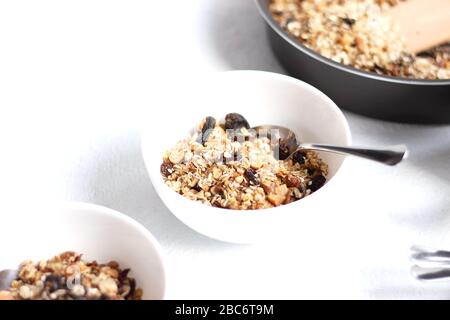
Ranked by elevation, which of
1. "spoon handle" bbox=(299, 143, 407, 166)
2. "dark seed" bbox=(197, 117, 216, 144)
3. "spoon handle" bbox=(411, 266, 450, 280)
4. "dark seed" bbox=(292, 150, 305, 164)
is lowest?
"spoon handle" bbox=(411, 266, 450, 280)

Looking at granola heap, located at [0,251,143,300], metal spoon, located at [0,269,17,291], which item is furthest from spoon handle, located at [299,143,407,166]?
metal spoon, located at [0,269,17,291]

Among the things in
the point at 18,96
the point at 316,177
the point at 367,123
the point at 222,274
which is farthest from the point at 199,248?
the point at 18,96

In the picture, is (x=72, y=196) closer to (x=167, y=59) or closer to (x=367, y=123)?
(x=167, y=59)

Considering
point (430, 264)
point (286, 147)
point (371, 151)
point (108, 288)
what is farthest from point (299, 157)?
point (108, 288)

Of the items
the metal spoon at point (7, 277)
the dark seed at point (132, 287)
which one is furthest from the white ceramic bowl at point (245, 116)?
A: the metal spoon at point (7, 277)

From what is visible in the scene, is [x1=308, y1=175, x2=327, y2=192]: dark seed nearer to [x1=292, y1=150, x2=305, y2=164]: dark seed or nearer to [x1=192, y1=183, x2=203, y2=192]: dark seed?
[x1=292, y1=150, x2=305, y2=164]: dark seed

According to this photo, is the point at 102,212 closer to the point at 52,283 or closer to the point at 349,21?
the point at 52,283
